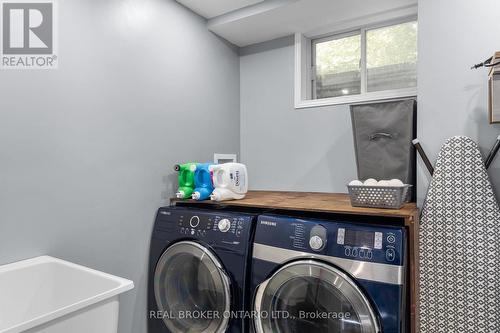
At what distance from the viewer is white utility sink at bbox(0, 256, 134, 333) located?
3.33 ft

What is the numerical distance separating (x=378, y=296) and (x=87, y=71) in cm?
176

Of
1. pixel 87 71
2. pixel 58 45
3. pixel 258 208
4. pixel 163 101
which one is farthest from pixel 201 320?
pixel 58 45

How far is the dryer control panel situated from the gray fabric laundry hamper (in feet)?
1.98

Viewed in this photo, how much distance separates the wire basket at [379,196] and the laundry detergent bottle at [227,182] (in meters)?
0.70

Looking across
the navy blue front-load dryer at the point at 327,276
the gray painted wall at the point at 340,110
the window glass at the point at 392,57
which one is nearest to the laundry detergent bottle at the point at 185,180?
the navy blue front-load dryer at the point at 327,276

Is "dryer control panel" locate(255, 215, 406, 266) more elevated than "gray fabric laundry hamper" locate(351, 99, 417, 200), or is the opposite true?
"gray fabric laundry hamper" locate(351, 99, 417, 200)

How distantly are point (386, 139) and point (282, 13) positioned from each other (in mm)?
1188

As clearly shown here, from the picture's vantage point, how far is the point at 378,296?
1167 mm

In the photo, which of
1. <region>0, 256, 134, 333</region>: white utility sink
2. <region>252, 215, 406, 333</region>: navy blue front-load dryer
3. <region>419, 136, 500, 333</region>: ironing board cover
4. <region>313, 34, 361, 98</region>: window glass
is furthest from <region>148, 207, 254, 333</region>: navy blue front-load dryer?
<region>313, 34, 361, 98</region>: window glass

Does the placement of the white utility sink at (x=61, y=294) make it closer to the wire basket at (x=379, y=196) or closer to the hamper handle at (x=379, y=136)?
the wire basket at (x=379, y=196)

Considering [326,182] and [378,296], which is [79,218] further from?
[326,182]

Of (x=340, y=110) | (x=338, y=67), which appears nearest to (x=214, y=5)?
(x=338, y=67)

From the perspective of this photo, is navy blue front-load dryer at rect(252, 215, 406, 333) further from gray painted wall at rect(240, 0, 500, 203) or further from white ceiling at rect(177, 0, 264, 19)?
white ceiling at rect(177, 0, 264, 19)

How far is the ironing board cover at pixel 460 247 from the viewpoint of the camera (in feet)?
4.49
